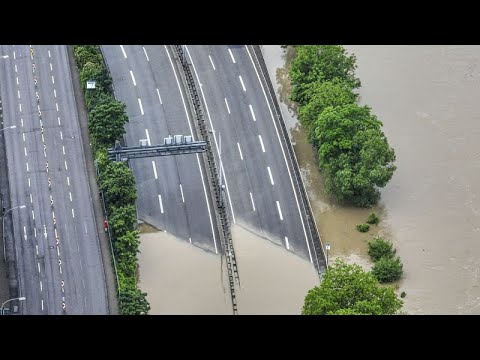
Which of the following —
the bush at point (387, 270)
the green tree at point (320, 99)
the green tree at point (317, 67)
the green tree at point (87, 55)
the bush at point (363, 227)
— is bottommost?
the bush at point (387, 270)

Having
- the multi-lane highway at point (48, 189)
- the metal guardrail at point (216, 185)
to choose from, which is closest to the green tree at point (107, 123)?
the multi-lane highway at point (48, 189)

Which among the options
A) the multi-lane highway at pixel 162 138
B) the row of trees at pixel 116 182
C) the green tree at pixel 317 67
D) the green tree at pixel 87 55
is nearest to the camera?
the row of trees at pixel 116 182

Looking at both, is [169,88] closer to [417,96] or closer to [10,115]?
[10,115]

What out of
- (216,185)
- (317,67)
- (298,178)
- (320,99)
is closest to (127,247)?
(216,185)

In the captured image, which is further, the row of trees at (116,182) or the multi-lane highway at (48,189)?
the multi-lane highway at (48,189)

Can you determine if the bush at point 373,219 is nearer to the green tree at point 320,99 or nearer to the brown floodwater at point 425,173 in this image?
the brown floodwater at point 425,173
